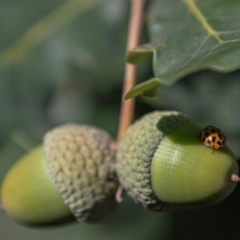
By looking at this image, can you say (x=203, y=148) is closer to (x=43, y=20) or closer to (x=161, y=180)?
(x=161, y=180)

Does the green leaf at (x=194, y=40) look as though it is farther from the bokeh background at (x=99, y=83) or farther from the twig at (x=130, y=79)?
the bokeh background at (x=99, y=83)

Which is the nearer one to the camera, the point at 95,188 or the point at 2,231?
the point at 95,188

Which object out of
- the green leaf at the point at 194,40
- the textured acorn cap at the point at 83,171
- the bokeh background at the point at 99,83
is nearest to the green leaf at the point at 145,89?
the green leaf at the point at 194,40

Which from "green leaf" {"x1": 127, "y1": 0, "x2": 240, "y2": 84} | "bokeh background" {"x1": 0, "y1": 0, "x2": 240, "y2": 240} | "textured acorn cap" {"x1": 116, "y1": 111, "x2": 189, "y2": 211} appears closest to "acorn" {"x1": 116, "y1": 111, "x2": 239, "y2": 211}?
"textured acorn cap" {"x1": 116, "y1": 111, "x2": 189, "y2": 211}

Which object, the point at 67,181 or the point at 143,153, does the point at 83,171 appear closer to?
the point at 67,181

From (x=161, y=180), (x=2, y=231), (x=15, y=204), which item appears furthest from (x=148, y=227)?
(x=161, y=180)
